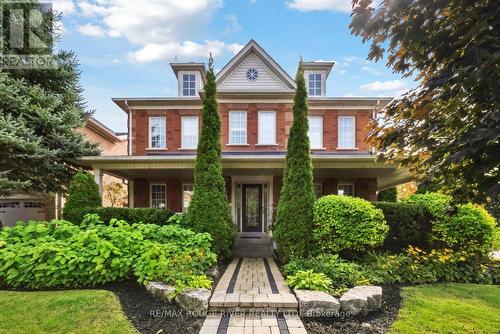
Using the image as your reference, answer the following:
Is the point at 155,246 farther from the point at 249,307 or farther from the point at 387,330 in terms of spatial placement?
the point at 387,330

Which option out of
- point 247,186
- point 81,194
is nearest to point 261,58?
point 247,186

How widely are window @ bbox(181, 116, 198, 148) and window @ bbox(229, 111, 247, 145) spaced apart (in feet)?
5.48

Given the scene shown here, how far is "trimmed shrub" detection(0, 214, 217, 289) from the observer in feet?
17.9

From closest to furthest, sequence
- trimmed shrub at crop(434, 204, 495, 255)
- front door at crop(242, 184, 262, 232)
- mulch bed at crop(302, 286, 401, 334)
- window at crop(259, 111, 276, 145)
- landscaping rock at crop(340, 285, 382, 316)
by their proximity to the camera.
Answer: mulch bed at crop(302, 286, 401, 334) < landscaping rock at crop(340, 285, 382, 316) < trimmed shrub at crop(434, 204, 495, 255) < front door at crop(242, 184, 262, 232) < window at crop(259, 111, 276, 145)

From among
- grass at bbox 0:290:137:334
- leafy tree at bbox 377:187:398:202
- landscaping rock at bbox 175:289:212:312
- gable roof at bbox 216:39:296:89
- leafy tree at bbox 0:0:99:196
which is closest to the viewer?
grass at bbox 0:290:137:334

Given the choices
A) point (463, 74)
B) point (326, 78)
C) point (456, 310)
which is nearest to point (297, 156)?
point (456, 310)

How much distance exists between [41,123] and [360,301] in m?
10.9

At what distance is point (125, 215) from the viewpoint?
9492 mm

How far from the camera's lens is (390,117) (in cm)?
426

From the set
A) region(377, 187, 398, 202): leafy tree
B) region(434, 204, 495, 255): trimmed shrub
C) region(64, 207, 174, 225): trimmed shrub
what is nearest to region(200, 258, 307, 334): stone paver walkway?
region(64, 207, 174, 225): trimmed shrub

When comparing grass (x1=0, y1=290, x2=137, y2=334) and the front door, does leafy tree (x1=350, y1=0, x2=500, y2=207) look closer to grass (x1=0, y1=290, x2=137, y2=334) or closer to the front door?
grass (x1=0, y1=290, x2=137, y2=334)

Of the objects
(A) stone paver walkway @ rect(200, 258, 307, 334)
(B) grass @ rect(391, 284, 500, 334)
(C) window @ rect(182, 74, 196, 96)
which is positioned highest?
(C) window @ rect(182, 74, 196, 96)

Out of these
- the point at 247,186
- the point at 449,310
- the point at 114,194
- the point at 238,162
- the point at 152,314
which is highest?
the point at 238,162

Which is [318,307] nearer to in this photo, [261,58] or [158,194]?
[158,194]
